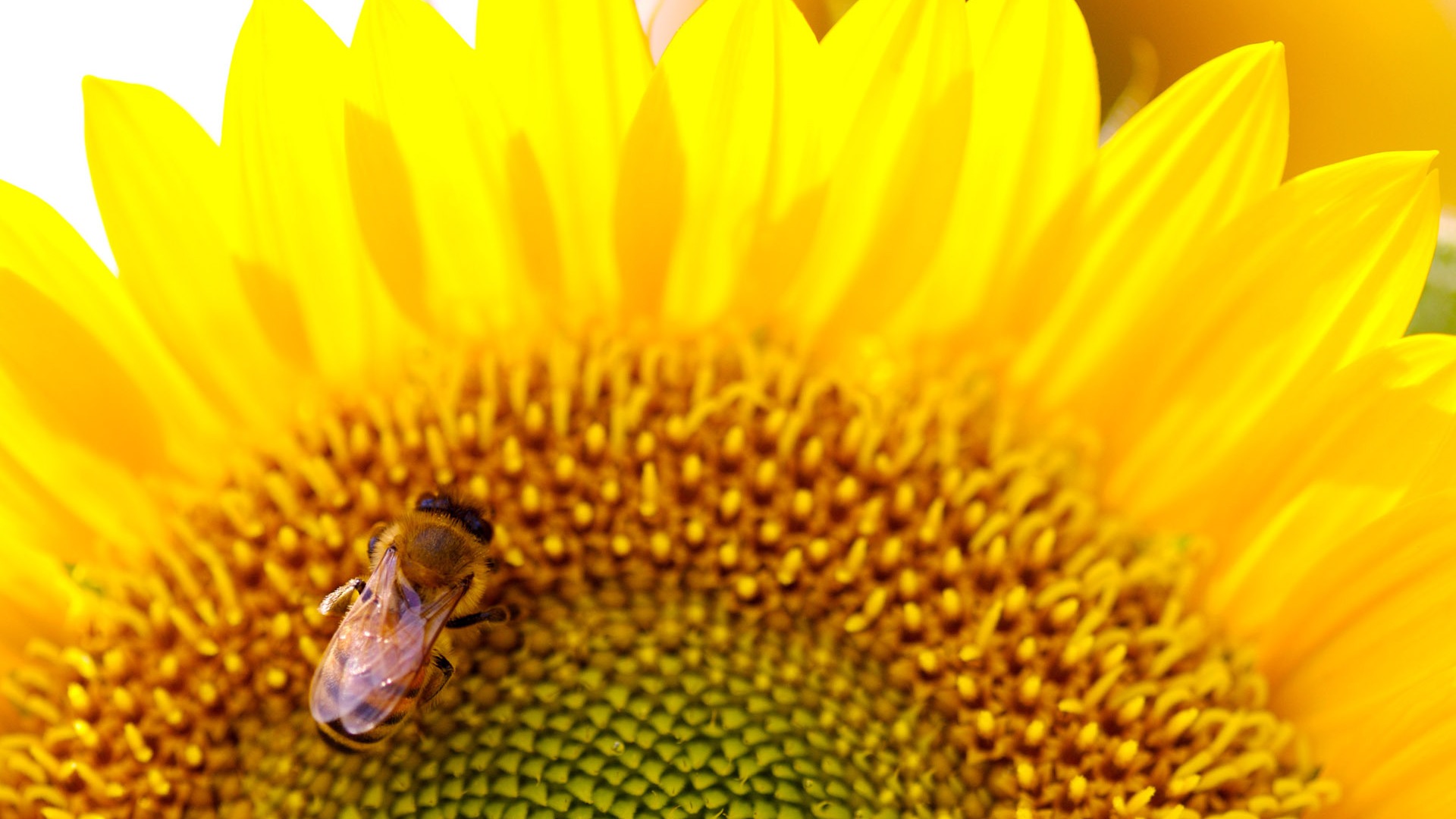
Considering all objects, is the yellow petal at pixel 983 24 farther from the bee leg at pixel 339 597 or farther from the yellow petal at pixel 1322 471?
the bee leg at pixel 339 597

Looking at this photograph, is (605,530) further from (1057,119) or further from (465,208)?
(1057,119)

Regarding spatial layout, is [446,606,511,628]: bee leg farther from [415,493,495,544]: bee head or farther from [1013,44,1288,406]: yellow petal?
[1013,44,1288,406]: yellow petal

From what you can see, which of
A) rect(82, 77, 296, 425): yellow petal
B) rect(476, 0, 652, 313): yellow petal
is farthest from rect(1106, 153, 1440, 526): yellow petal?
rect(82, 77, 296, 425): yellow petal

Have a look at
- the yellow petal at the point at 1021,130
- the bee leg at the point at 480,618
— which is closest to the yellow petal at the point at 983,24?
the yellow petal at the point at 1021,130

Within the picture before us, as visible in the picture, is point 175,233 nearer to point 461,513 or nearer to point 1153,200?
point 461,513

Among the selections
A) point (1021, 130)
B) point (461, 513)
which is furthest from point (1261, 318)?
point (461, 513)
